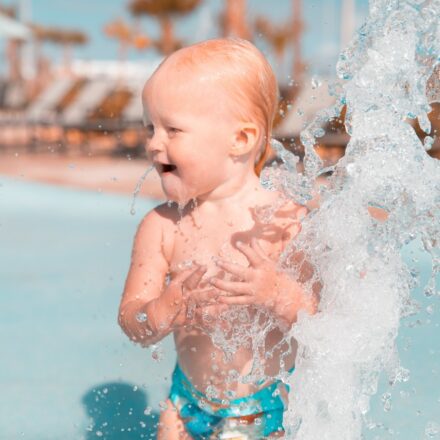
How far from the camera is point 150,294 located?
1.92 metres

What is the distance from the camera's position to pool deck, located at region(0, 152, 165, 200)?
8086mm

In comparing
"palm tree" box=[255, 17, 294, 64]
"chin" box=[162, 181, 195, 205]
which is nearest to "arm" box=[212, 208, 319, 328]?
"chin" box=[162, 181, 195, 205]

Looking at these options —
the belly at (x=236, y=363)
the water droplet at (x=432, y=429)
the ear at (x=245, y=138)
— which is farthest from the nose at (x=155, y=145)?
the water droplet at (x=432, y=429)

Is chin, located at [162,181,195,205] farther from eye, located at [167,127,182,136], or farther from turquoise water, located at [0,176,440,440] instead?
turquoise water, located at [0,176,440,440]

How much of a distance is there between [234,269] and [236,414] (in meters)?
0.51

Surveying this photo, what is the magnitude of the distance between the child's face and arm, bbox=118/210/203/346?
0.17 metres

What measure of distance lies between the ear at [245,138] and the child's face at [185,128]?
1cm

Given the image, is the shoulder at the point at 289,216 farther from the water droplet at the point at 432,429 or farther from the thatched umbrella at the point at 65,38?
the thatched umbrella at the point at 65,38

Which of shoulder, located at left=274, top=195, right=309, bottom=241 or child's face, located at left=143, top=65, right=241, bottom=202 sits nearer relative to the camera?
child's face, located at left=143, top=65, right=241, bottom=202

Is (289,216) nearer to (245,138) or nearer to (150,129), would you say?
(245,138)

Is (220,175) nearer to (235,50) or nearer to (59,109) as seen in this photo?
(235,50)

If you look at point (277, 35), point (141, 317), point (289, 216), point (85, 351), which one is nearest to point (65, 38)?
point (277, 35)

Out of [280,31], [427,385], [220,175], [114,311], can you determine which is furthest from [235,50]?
[280,31]

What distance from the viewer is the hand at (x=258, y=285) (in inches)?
63.5
